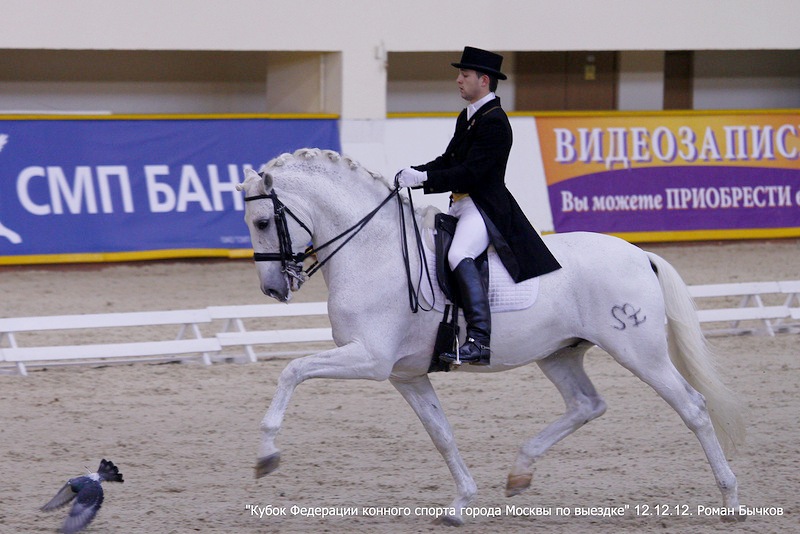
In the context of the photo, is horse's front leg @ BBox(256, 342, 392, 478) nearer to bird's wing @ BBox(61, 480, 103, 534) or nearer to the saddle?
the saddle

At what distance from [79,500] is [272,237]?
1464 mm

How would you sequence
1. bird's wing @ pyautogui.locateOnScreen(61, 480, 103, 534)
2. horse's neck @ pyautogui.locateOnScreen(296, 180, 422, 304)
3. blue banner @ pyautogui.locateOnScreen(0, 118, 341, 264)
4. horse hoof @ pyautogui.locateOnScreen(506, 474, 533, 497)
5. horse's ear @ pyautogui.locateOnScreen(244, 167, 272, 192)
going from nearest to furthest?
bird's wing @ pyautogui.locateOnScreen(61, 480, 103, 534) → horse's ear @ pyautogui.locateOnScreen(244, 167, 272, 192) → horse's neck @ pyautogui.locateOnScreen(296, 180, 422, 304) → horse hoof @ pyautogui.locateOnScreen(506, 474, 533, 497) → blue banner @ pyautogui.locateOnScreen(0, 118, 341, 264)

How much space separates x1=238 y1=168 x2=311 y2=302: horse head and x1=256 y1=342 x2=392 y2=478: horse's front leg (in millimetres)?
373

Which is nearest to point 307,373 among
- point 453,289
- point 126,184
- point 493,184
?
point 453,289

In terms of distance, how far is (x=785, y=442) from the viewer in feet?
22.9

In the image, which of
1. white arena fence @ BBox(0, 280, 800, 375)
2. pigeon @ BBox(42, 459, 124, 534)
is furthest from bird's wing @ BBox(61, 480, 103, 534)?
white arena fence @ BBox(0, 280, 800, 375)

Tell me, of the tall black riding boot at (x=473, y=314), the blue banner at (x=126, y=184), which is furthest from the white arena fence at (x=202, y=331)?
the tall black riding boot at (x=473, y=314)

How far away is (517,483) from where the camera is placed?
5789 millimetres

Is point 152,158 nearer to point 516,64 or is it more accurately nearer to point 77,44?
point 77,44

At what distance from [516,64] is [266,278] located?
1303 cm

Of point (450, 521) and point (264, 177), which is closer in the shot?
point (264, 177)

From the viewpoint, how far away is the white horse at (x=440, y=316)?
5309 millimetres

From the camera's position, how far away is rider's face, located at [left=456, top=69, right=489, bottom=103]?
221 inches

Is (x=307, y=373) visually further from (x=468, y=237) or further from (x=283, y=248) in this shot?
(x=468, y=237)
